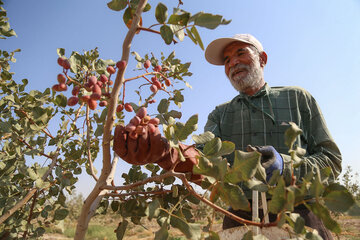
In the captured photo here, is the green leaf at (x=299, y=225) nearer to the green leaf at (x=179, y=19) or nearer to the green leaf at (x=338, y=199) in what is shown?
the green leaf at (x=338, y=199)

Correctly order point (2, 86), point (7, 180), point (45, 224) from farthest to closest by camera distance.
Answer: point (2, 86), point (45, 224), point (7, 180)

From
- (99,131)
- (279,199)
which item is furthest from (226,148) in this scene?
(99,131)

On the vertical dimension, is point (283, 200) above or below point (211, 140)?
below

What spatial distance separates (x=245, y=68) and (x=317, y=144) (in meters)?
1.09

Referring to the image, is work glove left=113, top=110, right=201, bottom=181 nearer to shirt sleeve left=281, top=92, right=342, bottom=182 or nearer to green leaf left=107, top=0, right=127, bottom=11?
green leaf left=107, top=0, right=127, bottom=11

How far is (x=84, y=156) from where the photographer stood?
2.04m

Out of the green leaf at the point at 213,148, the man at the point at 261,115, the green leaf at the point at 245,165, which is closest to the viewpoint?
the green leaf at the point at 245,165

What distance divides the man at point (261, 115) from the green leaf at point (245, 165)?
2.61 ft

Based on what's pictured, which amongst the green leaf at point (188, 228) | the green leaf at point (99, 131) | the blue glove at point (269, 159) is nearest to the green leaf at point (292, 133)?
the green leaf at point (188, 228)

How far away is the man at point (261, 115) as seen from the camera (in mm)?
1979

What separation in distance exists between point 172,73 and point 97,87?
0.97m

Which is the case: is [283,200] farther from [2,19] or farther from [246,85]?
[2,19]

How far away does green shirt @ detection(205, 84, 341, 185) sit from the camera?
2.07 meters

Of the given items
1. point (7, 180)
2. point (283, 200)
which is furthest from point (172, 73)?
point (283, 200)
